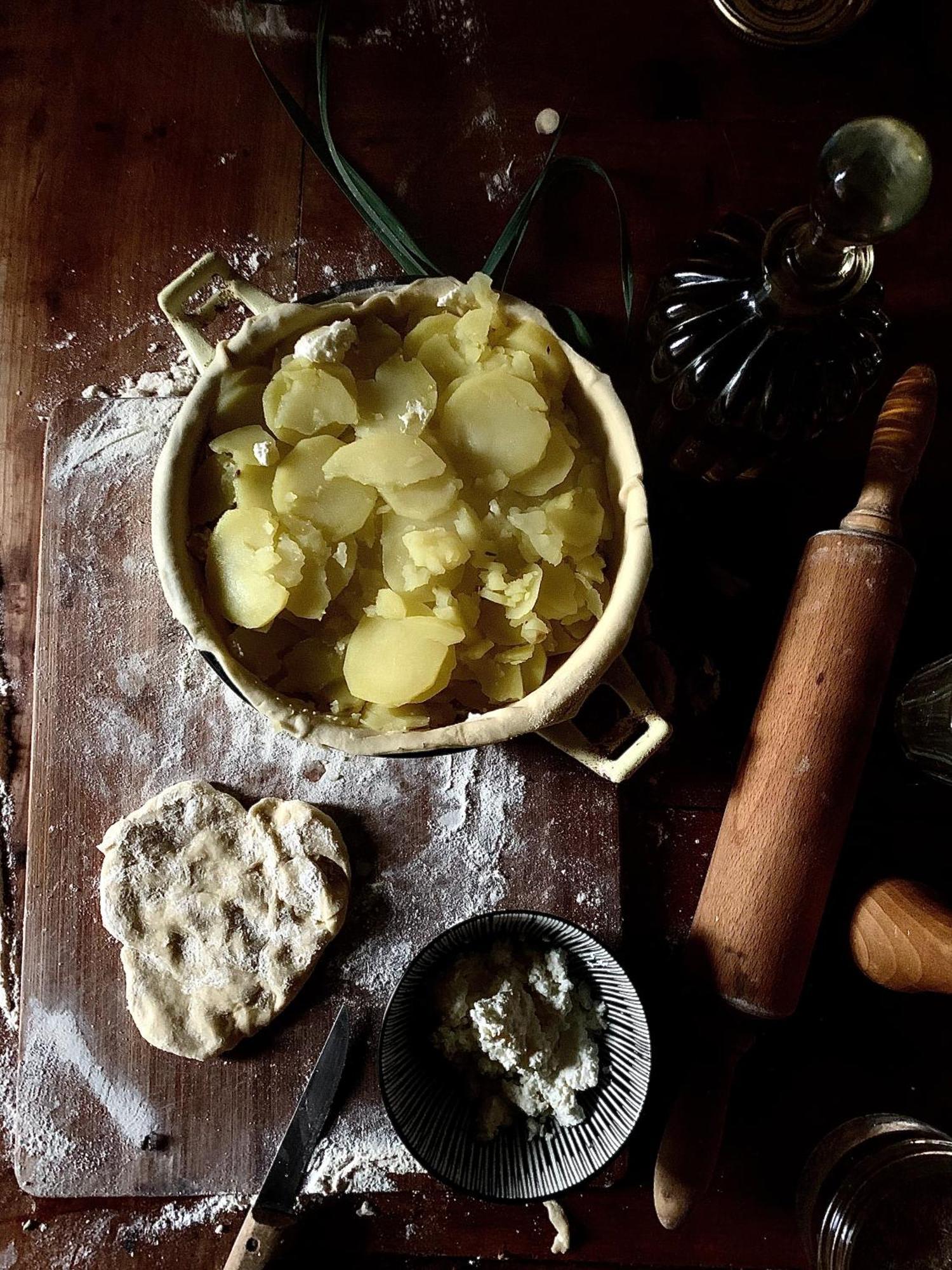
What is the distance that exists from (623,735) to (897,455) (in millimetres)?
382

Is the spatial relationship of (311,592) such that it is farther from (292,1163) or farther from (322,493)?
(292,1163)

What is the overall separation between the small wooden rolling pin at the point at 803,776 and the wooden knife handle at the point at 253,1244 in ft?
1.28

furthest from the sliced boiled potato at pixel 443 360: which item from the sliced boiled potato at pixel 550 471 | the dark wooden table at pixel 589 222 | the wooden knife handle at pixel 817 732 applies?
the wooden knife handle at pixel 817 732

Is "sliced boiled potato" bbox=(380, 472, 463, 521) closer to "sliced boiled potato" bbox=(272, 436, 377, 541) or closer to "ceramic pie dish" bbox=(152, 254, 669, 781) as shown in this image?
"sliced boiled potato" bbox=(272, 436, 377, 541)

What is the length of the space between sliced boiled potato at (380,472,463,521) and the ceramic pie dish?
0.57 feet

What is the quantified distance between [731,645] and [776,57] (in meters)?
0.68

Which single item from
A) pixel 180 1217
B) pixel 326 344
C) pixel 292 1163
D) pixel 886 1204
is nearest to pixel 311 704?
pixel 326 344

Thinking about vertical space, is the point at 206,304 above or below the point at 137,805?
above

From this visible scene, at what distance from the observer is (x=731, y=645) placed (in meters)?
1.06

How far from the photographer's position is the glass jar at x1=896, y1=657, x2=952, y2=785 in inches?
38.3

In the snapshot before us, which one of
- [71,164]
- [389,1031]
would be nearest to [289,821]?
[389,1031]

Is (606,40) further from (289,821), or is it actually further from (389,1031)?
(389,1031)

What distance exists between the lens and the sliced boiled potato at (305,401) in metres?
0.86

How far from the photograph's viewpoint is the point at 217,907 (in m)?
0.98
